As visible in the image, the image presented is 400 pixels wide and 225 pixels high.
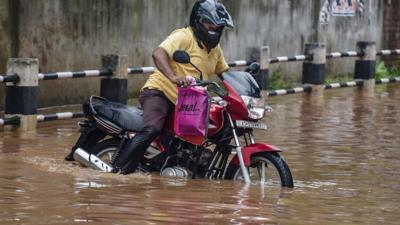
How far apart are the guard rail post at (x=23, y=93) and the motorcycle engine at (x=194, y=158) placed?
4.28 metres

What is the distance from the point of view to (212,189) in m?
9.26

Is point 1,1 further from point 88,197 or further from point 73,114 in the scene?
point 88,197

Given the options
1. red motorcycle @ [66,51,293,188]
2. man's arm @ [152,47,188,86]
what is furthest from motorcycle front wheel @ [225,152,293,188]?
man's arm @ [152,47,188,86]

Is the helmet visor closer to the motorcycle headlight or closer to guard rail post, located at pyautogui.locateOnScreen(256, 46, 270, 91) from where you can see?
the motorcycle headlight

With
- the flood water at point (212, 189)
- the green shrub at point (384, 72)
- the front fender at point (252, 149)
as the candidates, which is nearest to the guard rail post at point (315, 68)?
the green shrub at point (384, 72)

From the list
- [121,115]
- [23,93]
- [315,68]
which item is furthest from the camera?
[315,68]

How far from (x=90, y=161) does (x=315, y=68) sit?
34.8 feet

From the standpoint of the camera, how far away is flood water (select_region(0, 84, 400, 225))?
7.92 m

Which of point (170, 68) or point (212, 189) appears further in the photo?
point (170, 68)

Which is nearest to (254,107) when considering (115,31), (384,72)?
(115,31)

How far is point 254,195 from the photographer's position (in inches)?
354

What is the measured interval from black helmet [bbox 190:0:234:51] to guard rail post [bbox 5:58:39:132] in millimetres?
4352

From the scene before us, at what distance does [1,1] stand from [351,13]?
10672mm

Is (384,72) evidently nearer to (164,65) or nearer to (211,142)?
(211,142)
